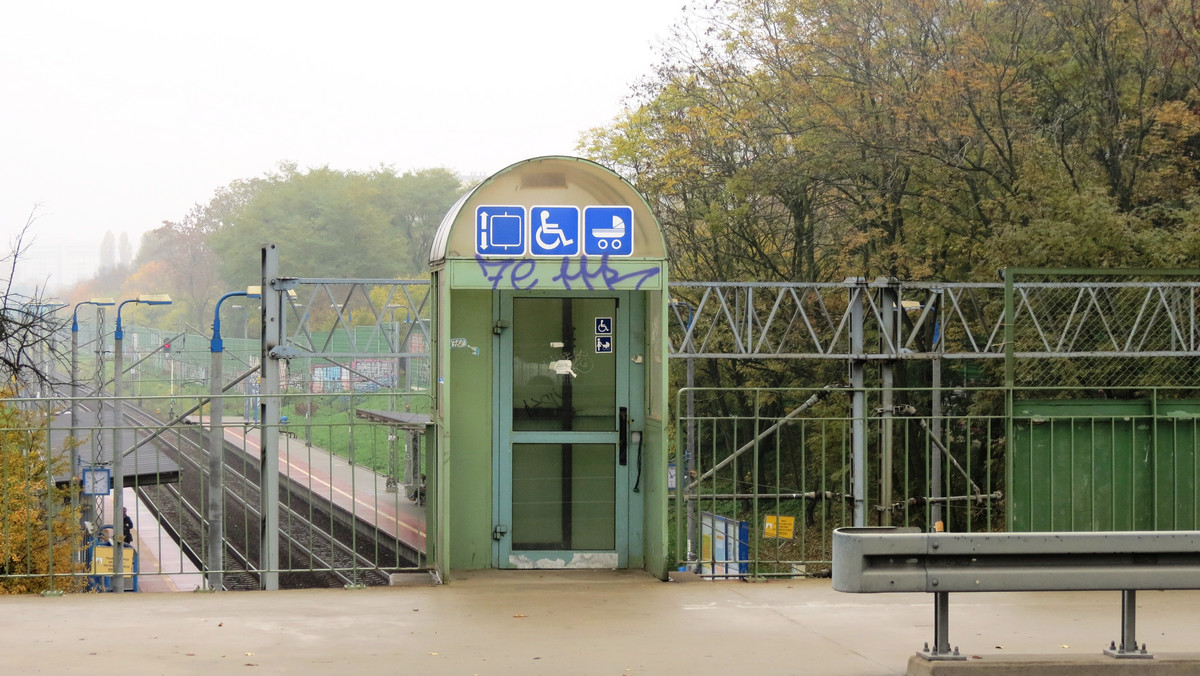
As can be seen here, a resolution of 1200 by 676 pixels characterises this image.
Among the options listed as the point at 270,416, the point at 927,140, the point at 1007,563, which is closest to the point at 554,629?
the point at 1007,563

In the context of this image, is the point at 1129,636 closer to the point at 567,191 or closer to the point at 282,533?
the point at 567,191

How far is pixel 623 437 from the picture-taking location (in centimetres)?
873

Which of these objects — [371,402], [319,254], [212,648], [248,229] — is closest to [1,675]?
[212,648]

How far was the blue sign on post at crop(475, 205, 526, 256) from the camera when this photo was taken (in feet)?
27.0

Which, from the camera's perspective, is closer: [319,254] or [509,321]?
[509,321]

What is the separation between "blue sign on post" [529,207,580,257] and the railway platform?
2.34m

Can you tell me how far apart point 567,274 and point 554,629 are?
8.85 ft

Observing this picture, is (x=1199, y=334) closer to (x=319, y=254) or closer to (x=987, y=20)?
(x=987, y=20)

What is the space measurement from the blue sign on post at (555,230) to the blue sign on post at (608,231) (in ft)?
0.25

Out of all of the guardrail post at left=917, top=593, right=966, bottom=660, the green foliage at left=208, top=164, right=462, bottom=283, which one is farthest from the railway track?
the green foliage at left=208, top=164, right=462, bottom=283

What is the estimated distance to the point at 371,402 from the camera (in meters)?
60.8

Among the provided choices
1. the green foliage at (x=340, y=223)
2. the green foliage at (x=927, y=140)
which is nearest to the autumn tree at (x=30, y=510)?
the green foliage at (x=927, y=140)

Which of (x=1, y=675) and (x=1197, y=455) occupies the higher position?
(x=1197, y=455)

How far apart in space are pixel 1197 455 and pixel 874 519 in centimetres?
1152
